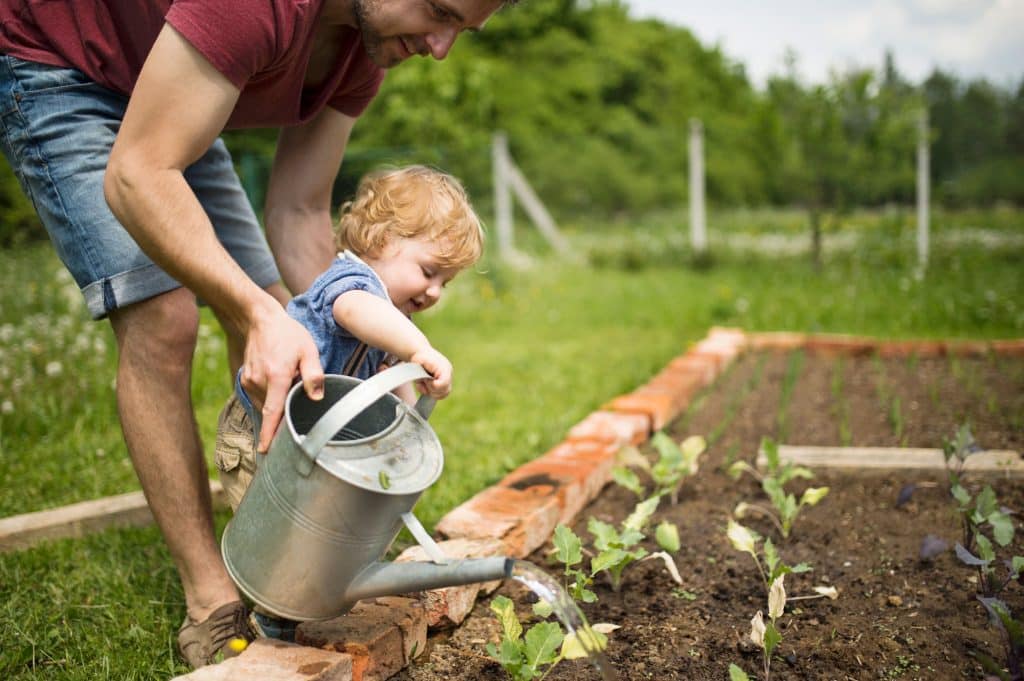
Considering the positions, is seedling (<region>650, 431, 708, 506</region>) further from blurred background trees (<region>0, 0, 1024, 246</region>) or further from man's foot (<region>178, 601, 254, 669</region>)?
blurred background trees (<region>0, 0, 1024, 246</region>)

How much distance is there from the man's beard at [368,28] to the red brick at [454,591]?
43.1 inches

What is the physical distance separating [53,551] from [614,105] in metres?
24.2

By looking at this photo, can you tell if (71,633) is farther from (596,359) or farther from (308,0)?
(596,359)

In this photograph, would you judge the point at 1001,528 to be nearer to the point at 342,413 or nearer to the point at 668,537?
the point at 668,537

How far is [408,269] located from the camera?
1882 mm

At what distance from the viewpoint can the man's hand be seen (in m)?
1.45

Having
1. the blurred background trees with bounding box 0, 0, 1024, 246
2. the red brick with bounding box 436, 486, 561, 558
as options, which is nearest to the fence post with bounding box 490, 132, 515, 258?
the blurred background trees with bounding box 0, 0, 1024, 246

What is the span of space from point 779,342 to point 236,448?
11.9ft

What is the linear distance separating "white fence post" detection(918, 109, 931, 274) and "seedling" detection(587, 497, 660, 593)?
685 centimetres

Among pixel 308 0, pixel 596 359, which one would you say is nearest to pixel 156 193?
pixel 308 0

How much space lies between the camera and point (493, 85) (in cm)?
2070

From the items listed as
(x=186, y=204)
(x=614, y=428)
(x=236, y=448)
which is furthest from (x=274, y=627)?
(x=614, y=428)

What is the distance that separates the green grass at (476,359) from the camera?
77.9 inches

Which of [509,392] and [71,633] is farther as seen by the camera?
[509,392]
